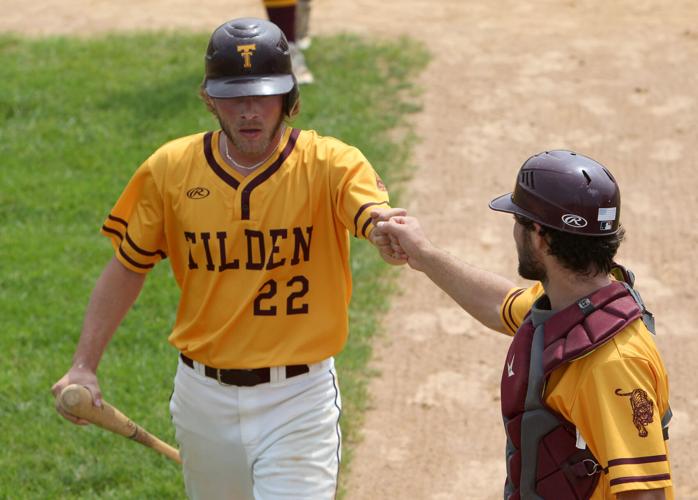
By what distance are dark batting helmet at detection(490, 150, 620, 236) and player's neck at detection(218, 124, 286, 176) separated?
1192 millimetres

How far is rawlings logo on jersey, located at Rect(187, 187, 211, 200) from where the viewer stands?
14.7 feet

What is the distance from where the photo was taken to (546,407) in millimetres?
3473

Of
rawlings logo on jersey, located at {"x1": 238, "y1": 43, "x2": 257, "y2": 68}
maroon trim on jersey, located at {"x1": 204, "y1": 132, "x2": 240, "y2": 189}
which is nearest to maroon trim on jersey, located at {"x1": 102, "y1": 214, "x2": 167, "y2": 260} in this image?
maroon trim on jersey, located at {"x1": 204, "y1": 132, "x2": 240, "y2": 189}

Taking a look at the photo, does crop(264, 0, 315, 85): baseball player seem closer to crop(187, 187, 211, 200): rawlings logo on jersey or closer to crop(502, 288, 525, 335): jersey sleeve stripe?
crop(187, 187, 211, 200): rawlings logo on jersey

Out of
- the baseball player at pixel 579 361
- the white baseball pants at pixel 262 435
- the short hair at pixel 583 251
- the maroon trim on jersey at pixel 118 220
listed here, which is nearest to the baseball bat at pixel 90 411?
the white baseball pants at pixel 262 435

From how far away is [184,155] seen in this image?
180 inches

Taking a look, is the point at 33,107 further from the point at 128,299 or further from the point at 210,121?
the point at 128,299

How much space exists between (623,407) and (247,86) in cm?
189

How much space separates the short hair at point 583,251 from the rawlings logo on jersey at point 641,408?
1.41 feet

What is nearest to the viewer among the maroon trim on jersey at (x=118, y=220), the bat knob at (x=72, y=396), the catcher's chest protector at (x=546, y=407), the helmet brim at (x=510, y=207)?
the catcher's chest protector at (x=546, y=407)

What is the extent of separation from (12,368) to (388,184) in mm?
3517

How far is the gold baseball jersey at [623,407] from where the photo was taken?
3.29 metres

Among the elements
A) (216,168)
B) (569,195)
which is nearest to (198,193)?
(216,168)

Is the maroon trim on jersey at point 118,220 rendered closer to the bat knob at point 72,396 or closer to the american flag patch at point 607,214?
the bat knob at point 72,396
